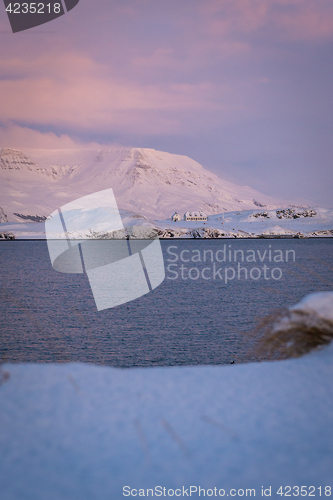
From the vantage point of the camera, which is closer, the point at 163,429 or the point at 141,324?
the point at 163,429

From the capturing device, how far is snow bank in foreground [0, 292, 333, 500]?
3.28 m

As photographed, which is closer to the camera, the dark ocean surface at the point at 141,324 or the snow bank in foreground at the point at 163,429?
the snow bank in foreground at the point at 163,429

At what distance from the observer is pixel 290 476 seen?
3.29 metres

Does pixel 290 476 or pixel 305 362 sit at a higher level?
pixel 290 476

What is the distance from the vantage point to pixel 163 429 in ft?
13.1

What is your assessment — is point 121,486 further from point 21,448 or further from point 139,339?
point 139,339

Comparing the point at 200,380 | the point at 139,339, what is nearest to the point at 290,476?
the point at 200,380

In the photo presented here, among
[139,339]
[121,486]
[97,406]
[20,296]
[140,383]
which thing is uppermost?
[121,486]

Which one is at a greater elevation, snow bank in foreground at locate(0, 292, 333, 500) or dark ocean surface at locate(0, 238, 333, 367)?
snow bank in foreground at locate(0, 292, 333, 500)

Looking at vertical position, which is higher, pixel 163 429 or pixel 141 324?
pixel 163 429

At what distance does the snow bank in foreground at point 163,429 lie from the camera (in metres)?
3.28

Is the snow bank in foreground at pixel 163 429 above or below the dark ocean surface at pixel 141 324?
above

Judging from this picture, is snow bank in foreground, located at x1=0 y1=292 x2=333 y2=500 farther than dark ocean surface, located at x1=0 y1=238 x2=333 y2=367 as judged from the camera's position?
No

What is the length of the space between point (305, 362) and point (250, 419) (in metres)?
1.85
